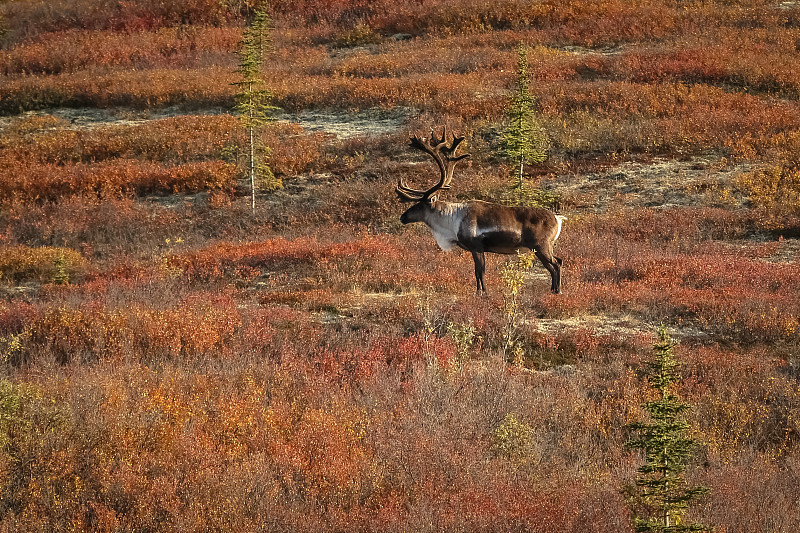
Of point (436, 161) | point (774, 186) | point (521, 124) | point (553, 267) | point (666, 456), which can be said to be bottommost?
point (774, 186)

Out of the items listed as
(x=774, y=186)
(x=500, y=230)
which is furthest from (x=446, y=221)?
(x=774, y=186)

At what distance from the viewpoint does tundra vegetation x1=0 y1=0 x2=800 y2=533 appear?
302 inches

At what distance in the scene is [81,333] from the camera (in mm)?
12211

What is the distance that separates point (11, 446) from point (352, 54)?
3220 cm

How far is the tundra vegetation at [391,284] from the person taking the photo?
7.67 metres

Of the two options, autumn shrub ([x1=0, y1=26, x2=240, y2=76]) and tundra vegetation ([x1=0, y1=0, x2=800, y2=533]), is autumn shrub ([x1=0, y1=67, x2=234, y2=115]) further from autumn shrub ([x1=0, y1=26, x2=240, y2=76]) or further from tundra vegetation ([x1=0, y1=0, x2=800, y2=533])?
autumn shrub ([x1=0, y1=26, x2=240, y2=76])

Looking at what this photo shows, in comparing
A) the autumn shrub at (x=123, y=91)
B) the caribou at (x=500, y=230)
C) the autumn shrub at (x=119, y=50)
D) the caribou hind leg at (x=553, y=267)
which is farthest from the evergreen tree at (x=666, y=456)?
the autumn shrub at (x=119, y=50)

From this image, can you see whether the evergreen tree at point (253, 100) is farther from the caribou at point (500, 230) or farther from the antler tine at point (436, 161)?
the caribou at point (500, 230)

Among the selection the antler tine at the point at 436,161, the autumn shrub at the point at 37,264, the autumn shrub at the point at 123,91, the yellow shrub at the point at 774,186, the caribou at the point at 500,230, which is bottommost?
the autumn shrub at the point at 37,264

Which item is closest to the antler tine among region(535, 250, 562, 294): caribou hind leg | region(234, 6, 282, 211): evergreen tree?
region(535, 250, 562, 294): caribou hind leg

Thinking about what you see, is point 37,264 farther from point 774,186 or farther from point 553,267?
point 774,186

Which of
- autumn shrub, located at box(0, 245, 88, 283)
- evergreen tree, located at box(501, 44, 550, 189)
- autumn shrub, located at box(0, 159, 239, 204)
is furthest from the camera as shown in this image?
autumn shrub, located at box(0, 159, 239, 204)

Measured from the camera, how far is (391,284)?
15719 millimetres

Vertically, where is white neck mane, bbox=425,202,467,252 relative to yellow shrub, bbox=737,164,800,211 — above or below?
above
